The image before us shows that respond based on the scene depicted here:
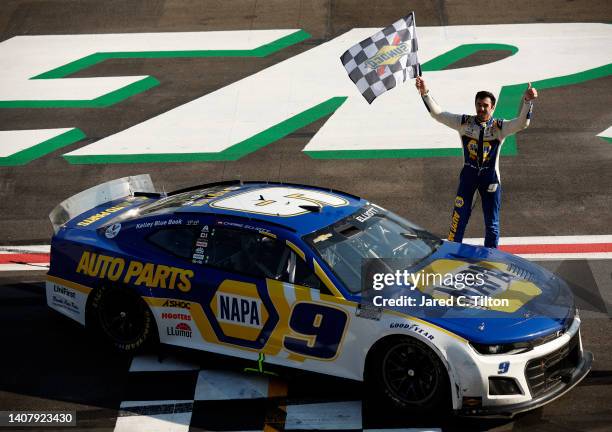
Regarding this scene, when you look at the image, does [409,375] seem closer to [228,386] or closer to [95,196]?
[228,386]

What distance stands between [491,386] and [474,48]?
10.7 metres

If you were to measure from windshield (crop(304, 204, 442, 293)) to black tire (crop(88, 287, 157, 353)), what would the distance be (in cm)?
164

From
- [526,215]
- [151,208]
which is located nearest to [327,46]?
[526,215]

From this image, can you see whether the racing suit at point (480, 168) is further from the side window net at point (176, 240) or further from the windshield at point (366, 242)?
the side window net at point (176, 240)

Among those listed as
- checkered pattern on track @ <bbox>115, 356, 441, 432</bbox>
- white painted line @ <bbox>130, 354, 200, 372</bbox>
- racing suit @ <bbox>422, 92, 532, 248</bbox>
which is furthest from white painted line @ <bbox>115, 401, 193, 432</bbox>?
racing suit @ <bbox>422, 92, 532, 248</bbox>

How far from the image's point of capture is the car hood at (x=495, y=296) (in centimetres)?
678

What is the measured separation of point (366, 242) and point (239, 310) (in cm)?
116

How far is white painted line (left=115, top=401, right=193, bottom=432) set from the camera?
7.16 m

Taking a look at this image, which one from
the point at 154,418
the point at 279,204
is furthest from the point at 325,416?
the point at 279,204

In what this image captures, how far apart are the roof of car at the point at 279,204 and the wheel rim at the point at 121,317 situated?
878 millimetres

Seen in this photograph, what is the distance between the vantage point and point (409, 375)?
693cm

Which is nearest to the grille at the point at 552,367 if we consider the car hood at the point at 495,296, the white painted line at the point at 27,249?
the car hood at the point at 495,296

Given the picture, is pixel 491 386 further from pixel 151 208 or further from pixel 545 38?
pixel 545 38

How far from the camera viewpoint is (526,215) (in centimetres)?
1127
